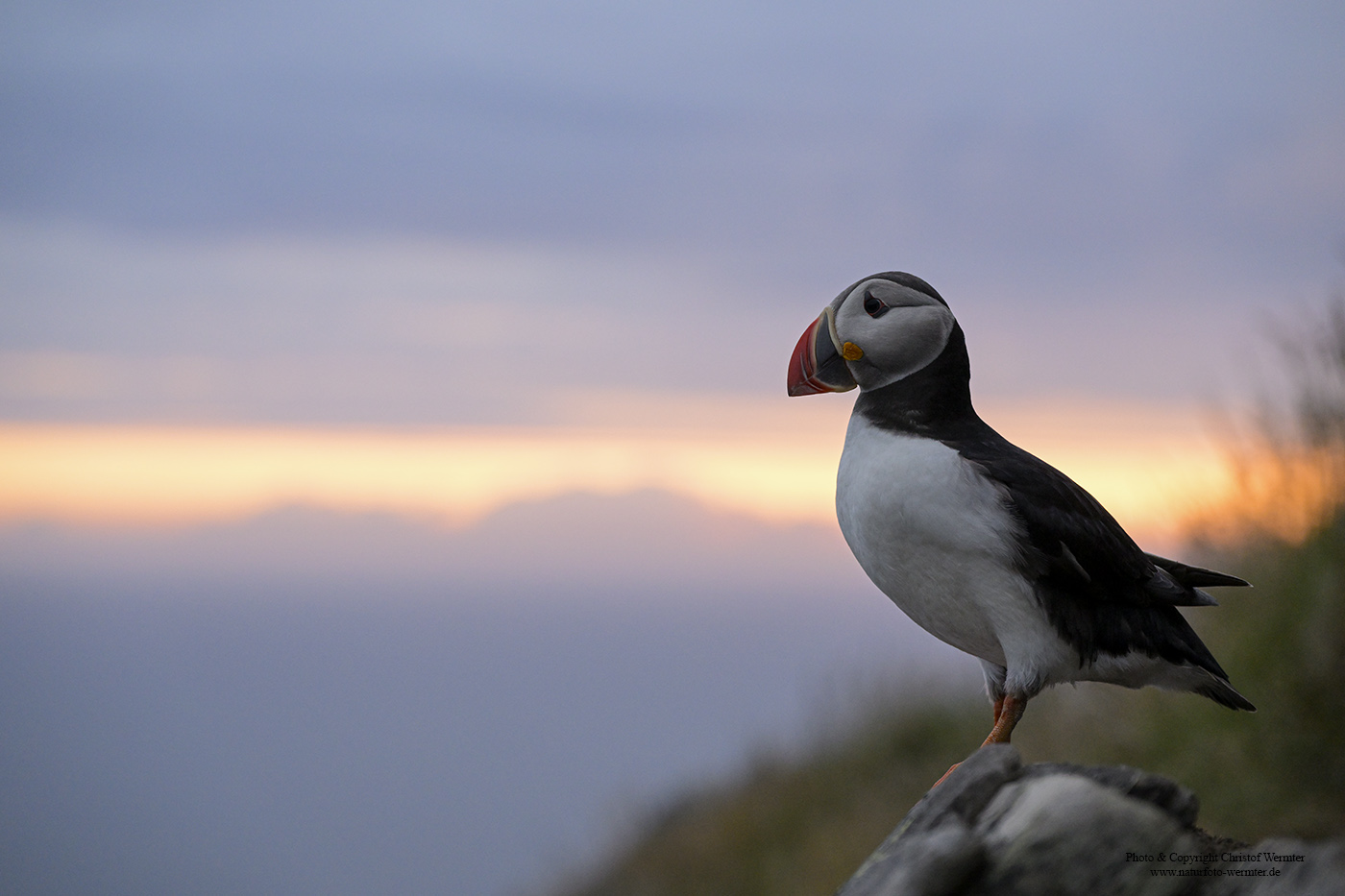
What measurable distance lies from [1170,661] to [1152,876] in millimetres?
1059

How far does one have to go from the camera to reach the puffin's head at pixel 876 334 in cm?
435

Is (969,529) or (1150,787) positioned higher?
(969,529)

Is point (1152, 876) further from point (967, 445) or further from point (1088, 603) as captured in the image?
point (967, 445)

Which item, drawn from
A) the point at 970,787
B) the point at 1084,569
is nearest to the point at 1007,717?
the point at 970,787

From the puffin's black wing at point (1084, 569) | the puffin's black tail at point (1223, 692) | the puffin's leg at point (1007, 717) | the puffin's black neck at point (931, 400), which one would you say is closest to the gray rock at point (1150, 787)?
the puffin's leg at point (1007, 717)

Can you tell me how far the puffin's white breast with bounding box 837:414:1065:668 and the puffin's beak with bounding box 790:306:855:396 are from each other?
0.94 ft

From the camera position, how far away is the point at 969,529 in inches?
162

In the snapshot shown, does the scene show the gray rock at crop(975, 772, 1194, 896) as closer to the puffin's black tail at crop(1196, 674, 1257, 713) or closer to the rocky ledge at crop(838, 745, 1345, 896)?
the rocky ledge at crop(838, 745, 1345, 896)

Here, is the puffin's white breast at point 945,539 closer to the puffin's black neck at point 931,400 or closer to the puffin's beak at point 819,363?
the puffin's black neck at point 931,400

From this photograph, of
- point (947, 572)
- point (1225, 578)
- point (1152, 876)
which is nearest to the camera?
point (1152, 876)

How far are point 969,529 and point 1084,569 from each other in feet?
1.77

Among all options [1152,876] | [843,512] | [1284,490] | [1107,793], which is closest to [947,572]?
[843,512]

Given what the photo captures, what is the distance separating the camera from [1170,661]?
14.5ft

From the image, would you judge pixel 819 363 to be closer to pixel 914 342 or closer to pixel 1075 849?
pixel 914 342
